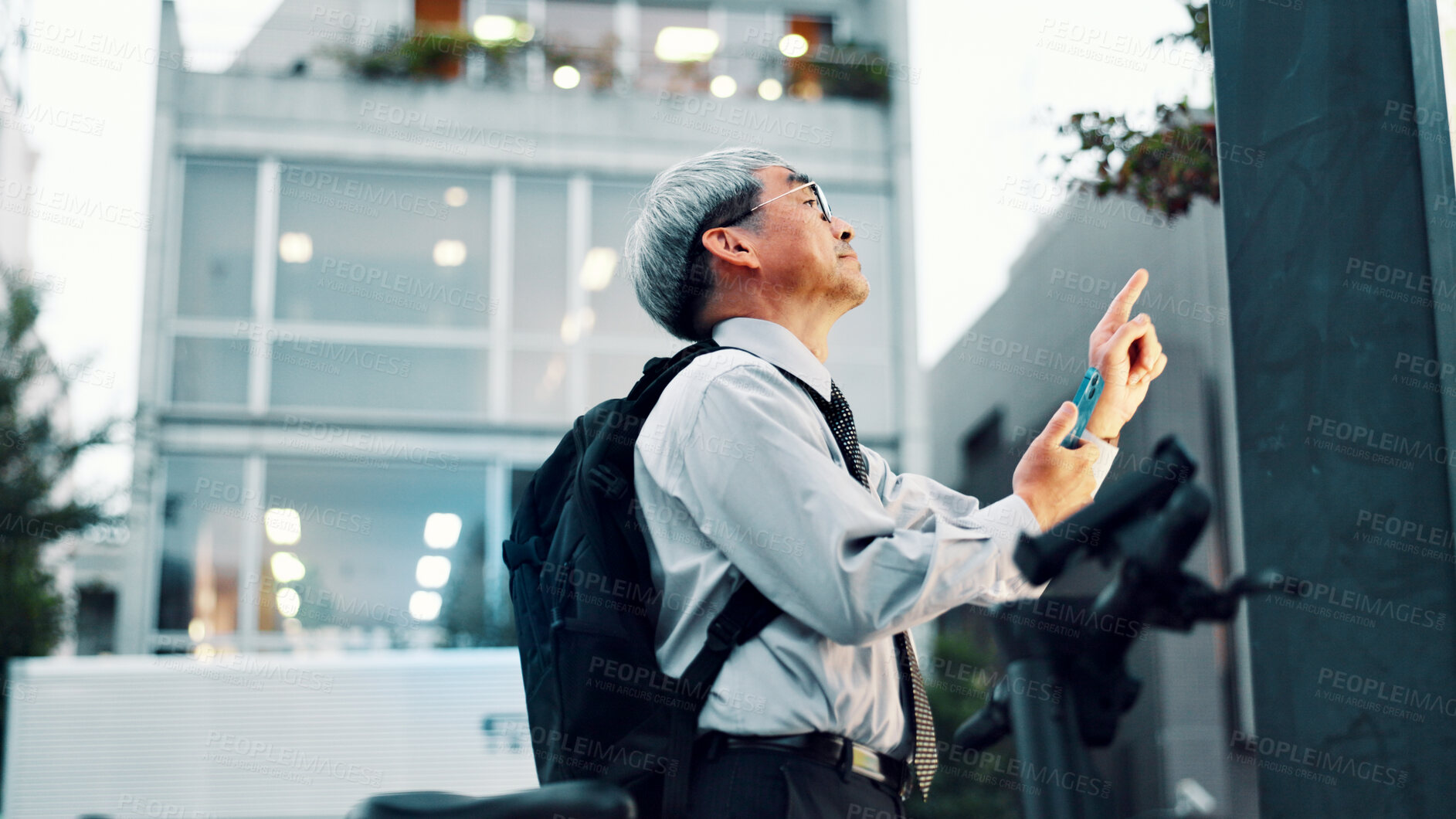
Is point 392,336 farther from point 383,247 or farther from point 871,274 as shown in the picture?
point 871,274

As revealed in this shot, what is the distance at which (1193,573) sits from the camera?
103cm

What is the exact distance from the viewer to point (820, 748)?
1.42m

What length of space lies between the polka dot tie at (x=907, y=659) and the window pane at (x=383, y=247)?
9330 millimetres

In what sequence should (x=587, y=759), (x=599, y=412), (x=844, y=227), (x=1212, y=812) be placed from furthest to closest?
(x=844, y=227) → (x=599, y=412) → (x=587, y=759) → (x=1212, y=812)

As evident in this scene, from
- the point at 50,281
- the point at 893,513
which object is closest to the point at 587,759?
the point at 893,513

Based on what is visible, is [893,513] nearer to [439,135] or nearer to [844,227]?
[844,227]

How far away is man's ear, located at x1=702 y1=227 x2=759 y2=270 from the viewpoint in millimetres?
1836

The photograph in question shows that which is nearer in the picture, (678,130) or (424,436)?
(424,436)

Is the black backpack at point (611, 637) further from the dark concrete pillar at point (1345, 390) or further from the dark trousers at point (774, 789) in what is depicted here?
the dark concrete pillar at point (1345, 390)

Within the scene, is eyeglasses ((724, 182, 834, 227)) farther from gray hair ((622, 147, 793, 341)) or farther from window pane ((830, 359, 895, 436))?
window pane ((830, 359, 895, 436))

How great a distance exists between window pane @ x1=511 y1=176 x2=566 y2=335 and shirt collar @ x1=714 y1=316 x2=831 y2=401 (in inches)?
361

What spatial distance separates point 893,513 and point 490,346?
30.1ft

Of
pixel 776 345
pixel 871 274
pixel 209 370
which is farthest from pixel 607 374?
pixel 776 345

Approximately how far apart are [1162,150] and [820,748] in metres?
1.63
